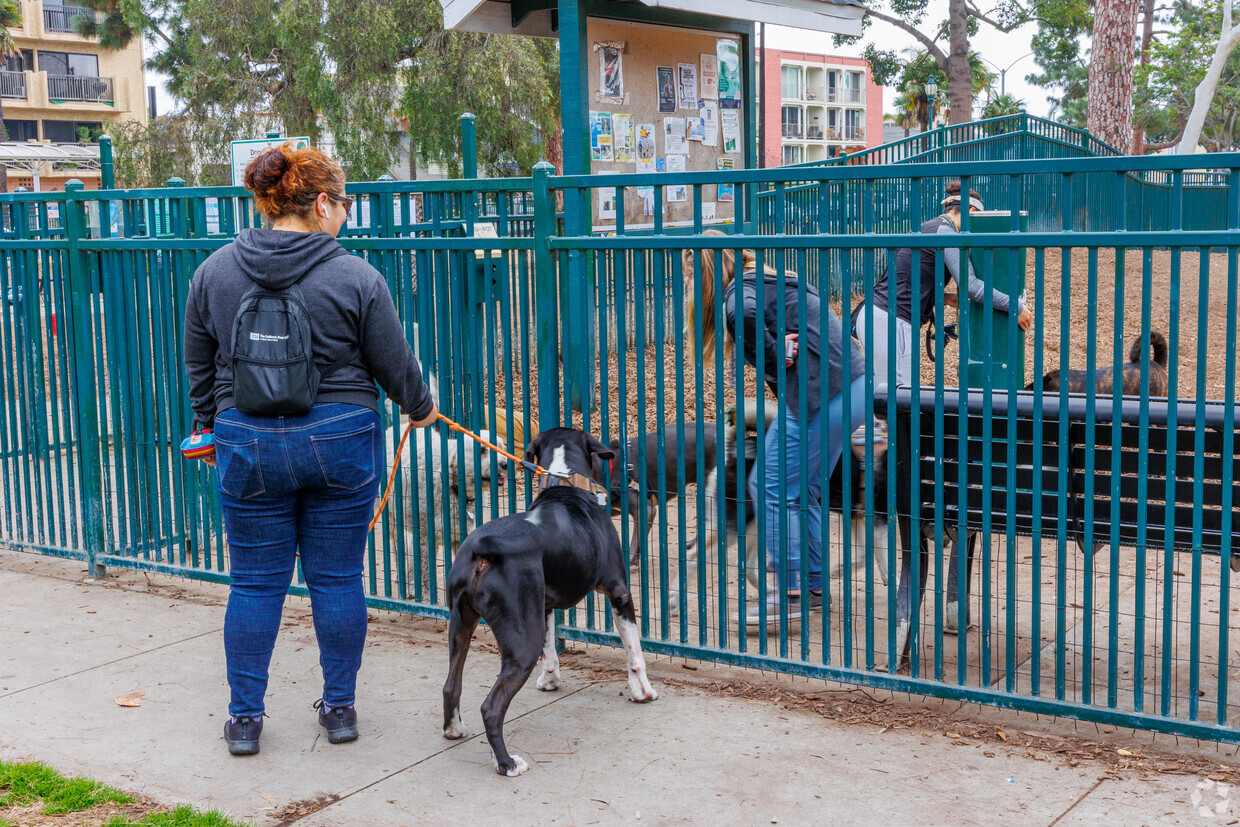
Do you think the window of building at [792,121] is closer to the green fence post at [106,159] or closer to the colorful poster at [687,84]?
the colorful poster at [687,84]

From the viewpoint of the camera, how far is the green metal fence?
3.88m

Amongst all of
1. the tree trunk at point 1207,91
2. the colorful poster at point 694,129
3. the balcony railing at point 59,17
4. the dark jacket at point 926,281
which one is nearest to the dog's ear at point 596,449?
the dark jacket at point 926,281

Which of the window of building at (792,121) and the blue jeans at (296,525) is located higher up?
the window of building at (792,121)

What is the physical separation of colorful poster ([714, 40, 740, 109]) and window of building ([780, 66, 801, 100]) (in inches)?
3745

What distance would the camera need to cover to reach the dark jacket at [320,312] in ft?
12.7

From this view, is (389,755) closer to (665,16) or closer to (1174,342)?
(1174,342)

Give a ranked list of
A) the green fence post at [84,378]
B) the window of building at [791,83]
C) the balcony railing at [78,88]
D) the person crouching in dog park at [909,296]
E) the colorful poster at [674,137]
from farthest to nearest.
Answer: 1. the window of building at [791,83]
2. the balcony railing at [78,88]
3. the colorful poster at [674,137]
4. the green fence post at [84,378]
5. the person crouching in dog park at [909,296]

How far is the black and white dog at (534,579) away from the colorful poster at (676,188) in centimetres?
512

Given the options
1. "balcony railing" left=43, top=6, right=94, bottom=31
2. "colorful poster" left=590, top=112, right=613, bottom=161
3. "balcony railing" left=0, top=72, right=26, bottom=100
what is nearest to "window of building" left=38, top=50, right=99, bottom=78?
"balcony railing" left=43, top=6, right=94, bottom=31

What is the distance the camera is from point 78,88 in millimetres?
57000

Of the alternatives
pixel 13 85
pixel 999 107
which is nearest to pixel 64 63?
pixel 13 85

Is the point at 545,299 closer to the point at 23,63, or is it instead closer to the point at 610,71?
the point at 610,71

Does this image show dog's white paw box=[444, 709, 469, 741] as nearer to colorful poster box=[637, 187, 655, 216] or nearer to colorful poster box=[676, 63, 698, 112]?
colorful poster box=[637, 187, 655, 216]

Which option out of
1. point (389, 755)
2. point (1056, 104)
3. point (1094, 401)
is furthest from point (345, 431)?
point (1056, 104)
